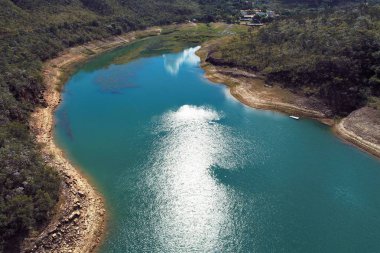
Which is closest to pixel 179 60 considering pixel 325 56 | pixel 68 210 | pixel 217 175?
pixel 325 56

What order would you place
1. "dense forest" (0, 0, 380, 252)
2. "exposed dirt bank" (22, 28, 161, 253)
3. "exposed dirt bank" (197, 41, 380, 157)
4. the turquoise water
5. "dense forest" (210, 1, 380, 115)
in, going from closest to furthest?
"exposed dirt bank" (22, 28, 161, 253), the turquoise water, "dense forest" (0, 0, 380, 252), "exposed dirt bank" (197, 41, 380, 157), "dense forest" (210, 1, 380, 115)

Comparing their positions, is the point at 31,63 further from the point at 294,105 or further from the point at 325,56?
the point at 325,56

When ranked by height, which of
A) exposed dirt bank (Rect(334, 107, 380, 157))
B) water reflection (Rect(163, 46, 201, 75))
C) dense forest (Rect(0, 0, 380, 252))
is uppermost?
dense forest (Rect(0, 0, 380, 252))

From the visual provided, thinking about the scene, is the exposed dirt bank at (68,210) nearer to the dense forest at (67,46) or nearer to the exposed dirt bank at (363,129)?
the dense forest at (67,46)

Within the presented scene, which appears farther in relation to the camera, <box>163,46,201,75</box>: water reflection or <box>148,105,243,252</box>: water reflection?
<box>163,46,201,75</box>: water reflection

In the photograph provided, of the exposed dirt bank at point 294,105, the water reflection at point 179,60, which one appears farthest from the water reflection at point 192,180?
the water reflection at point 179,60

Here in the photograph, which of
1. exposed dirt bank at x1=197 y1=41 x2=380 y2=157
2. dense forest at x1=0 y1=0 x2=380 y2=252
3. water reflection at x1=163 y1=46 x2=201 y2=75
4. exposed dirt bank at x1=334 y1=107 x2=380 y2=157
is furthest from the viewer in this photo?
water reflection at x1=163 y1=46 x2=201 y2=75

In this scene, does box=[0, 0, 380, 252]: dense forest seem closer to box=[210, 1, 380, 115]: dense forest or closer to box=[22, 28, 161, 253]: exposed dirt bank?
box=[210, 1, 380, 115]: dense forest

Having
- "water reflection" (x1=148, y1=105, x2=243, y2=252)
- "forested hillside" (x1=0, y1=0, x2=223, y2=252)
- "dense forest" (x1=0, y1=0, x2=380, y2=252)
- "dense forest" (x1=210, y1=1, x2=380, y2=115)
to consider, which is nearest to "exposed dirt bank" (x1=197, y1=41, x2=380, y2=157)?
"dense forest" (x1=210, y1=1, x2=380, y2=115)
